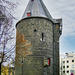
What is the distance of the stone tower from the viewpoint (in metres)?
21.9

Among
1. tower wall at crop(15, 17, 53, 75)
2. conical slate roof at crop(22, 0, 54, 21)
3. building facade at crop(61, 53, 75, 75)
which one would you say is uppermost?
conical slate roof at crop(22, 0, 54, 21)

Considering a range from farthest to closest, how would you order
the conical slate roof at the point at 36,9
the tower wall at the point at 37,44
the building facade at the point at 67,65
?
the building facade at the point at 67,65, the conical slate roof at the point at 36,9, the tower wall at the point at 37,44

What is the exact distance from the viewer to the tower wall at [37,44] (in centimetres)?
2183

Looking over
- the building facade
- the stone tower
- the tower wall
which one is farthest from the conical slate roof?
the building facade

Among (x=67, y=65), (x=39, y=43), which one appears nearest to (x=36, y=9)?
(x=39, y=43)

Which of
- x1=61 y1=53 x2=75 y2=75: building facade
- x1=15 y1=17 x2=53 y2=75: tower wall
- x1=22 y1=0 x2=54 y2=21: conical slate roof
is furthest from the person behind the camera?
x1=61 y1=53 x2=75 y2=75: building facade

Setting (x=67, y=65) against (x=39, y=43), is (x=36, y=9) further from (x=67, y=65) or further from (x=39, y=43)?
(x=67, y=65)

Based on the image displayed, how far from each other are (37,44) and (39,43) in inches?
14.0

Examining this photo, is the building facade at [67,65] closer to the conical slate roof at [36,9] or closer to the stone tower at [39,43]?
the stone tower at [39,43]

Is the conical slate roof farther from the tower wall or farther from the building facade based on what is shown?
the building facade

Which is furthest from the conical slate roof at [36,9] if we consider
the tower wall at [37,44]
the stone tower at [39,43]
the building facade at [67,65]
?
the building facade at [67,65]

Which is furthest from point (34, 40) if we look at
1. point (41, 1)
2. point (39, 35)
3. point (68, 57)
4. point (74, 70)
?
point (68, 57)

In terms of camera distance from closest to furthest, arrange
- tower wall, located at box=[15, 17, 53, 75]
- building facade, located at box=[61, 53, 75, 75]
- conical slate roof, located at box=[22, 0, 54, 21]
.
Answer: tower wall, located at box=[15, 17, 53, 75] → conical slate roof, located at box=[22, 0, 54, 21] → building facade, located at box=[61, 53, 75, 75]

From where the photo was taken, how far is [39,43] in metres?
22.6
